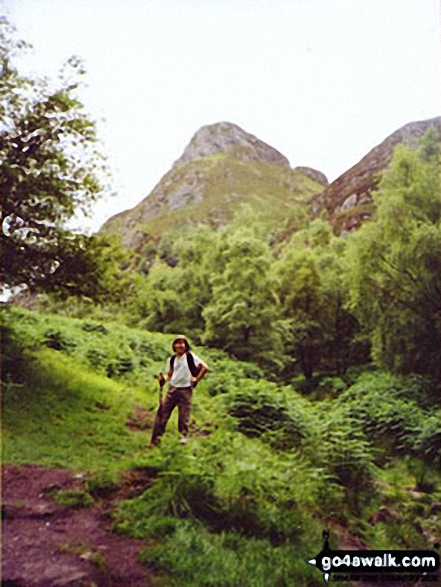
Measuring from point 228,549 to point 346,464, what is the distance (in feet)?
11.7

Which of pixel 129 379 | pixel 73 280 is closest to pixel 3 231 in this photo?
pixel 73 280

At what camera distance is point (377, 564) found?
5234 millimetres

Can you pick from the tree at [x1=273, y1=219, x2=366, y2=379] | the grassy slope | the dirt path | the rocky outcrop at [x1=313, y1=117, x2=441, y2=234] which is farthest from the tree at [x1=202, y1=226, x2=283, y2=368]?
the rocky outcrop at [x1=313, y1=117, x2=441, y2=234]

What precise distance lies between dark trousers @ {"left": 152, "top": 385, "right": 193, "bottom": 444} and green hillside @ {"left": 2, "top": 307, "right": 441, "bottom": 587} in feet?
0.91

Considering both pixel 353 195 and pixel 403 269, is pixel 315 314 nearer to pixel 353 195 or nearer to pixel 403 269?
pixel 403 269

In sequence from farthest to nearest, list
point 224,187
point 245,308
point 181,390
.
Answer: point 224,187 < point 245,308 < point 181,390

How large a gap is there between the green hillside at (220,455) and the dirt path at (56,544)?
0.22 meters

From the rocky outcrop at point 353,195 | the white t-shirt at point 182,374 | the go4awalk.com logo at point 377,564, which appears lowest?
the go4awalk.com logo at point 377,564

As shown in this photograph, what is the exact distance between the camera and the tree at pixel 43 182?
839 centimetres

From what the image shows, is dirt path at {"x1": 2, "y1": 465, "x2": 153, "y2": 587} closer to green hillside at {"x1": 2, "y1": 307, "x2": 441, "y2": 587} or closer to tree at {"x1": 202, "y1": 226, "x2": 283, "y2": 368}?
green hillside at {"x1": 2, "y1": 307, "x2": 441, "y2": 587}

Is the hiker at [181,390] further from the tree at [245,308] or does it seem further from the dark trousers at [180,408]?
the tree at [245,308]

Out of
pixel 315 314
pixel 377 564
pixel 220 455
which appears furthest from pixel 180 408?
pixel 315 314

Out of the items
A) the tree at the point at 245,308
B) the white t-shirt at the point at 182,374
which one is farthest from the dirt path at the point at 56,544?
the tree at the point at 245,308

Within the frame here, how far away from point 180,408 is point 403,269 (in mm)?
10086
